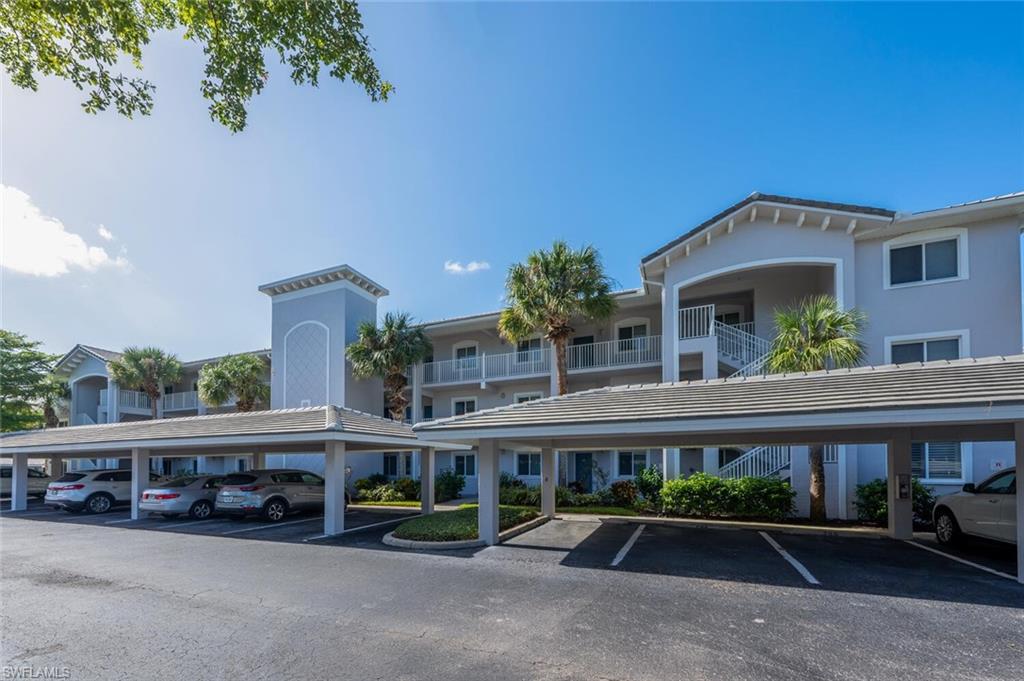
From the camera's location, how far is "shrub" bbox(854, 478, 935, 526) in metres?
12.7

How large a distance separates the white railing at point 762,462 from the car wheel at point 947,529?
4.40 metres

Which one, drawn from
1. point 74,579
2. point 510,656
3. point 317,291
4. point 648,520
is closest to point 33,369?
point 317,291

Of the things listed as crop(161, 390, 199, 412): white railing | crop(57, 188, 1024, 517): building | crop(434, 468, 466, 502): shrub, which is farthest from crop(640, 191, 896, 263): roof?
crop(161, 390, 199, 412): white railing

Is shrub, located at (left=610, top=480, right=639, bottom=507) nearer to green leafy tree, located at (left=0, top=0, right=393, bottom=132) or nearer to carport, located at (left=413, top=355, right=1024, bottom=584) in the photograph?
carport, located at (left=413, top=355, right=1024, bottom=584)

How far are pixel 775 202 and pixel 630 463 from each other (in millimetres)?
10314

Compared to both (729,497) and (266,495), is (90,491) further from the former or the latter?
(729,497)

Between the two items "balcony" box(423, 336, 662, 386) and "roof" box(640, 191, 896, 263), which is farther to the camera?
"balcony" box(423, 336, 662, 386)

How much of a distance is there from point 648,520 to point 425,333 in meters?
13.1

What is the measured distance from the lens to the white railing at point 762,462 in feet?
49.1

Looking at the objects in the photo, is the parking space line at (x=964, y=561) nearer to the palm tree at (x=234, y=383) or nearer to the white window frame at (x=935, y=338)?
the white window frame at (x=935, y=338)

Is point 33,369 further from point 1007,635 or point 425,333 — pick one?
point 1007,635

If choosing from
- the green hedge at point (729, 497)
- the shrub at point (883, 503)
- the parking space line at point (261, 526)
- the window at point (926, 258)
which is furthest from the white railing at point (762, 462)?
the parking space line at point (261, 526)

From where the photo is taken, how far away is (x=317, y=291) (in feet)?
80.7

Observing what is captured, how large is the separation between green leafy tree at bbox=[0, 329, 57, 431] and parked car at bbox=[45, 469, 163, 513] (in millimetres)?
16237
